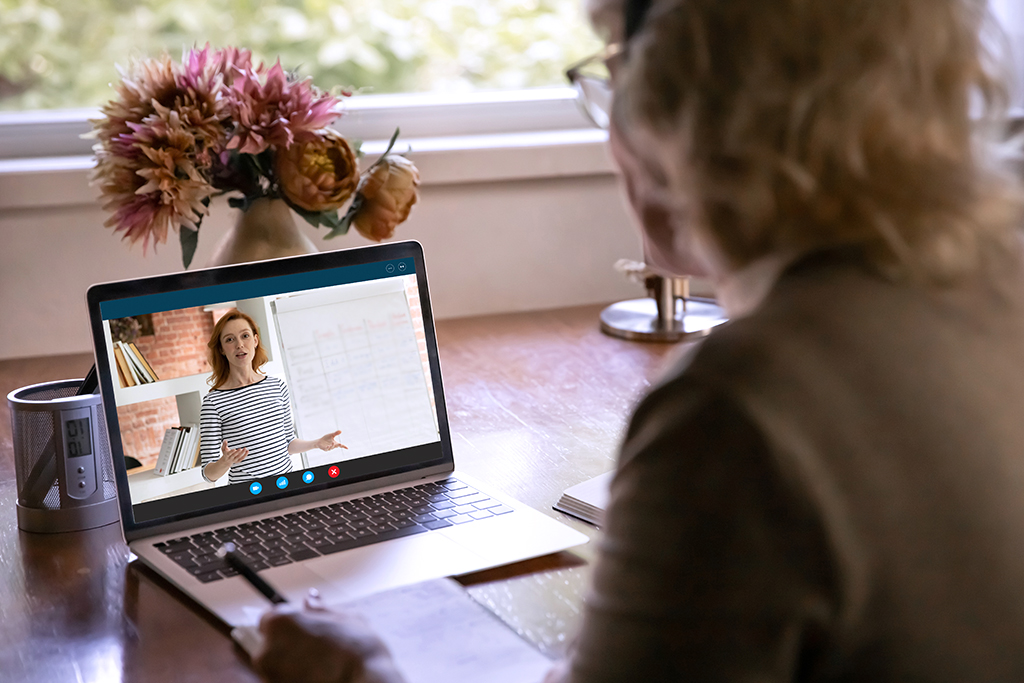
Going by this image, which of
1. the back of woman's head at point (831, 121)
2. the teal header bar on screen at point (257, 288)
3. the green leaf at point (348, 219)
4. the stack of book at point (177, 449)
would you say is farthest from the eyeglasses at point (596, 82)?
the green leaf at point (348, 219)

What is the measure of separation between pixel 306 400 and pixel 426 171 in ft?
3.18

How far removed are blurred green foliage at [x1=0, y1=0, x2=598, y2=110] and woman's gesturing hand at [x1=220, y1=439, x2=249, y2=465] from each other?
1.08 meters

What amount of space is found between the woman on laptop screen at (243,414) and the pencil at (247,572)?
0.29 ft

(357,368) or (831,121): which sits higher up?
(831,121)

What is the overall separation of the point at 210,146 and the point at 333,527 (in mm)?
525

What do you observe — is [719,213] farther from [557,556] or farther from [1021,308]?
[557,556]

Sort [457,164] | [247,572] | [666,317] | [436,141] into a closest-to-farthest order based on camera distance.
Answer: [247,572] < [666,317] < [457,164] < [436,141]

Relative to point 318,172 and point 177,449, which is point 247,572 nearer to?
point 177,449

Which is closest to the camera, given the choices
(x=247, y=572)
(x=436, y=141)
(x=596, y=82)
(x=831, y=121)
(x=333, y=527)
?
(x=831, y=121)

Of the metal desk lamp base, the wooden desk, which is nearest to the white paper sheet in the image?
the wooden desk

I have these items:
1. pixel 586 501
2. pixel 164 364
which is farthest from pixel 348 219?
pixel 586 501

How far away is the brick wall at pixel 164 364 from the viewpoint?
3.09 feet

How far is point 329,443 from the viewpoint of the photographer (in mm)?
1025

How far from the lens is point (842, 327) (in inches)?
20.5
